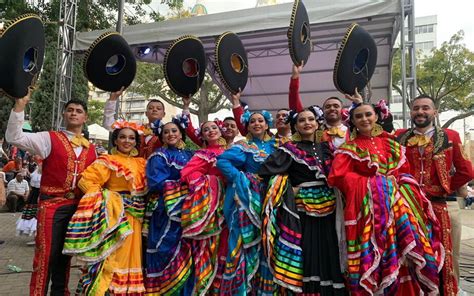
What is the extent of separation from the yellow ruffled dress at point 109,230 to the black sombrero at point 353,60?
229 centimetres

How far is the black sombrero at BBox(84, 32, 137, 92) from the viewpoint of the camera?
163 inches

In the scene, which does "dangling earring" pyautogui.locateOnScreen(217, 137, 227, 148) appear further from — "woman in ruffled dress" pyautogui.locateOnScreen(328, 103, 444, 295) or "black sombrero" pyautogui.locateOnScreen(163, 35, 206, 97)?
"woman in ruffled dress" pyautogui.locateOnScreen(328, 103, 444, 295)

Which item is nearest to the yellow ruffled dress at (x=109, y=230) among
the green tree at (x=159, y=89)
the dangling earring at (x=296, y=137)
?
the dangling earring at (x=296, y=137)

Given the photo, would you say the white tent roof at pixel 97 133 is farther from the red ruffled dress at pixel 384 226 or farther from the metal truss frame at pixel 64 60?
the red ruffled dress at pixel 384 226

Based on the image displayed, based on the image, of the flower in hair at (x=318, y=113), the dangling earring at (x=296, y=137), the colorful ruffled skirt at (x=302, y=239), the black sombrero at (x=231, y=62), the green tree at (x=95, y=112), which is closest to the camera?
the colorful ruffled skirt at (x=302, y=239)

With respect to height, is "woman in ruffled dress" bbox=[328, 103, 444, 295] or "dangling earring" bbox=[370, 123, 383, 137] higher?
"dangling earring" bbox=[370, 123, 383, 137]

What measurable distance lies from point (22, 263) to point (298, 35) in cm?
486

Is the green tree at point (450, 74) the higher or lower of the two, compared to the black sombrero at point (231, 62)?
higher

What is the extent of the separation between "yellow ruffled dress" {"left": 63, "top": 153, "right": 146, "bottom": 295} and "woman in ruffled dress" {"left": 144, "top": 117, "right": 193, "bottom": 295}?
100 mm

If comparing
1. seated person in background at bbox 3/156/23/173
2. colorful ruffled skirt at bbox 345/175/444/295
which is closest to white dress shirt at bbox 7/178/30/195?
seated person in background at bbox 3/156/23/173

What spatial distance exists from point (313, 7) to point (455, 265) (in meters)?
4.56

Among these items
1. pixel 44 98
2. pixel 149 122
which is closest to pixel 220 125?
pixel 149 122

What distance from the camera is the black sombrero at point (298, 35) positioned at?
388 centimetres

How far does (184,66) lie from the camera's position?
467 cm
